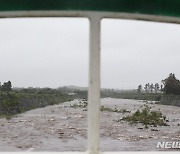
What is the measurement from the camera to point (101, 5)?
109cm

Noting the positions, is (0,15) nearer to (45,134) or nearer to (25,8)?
(25,8)

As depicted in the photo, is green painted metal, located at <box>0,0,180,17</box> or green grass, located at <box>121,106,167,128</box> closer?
green painted metal, located at <box>0,0,180,17</box>

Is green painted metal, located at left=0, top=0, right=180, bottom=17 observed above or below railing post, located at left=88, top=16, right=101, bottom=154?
above

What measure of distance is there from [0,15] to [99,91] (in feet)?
1.35

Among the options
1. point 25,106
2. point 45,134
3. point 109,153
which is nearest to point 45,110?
point 25,106

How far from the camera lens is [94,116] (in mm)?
1134

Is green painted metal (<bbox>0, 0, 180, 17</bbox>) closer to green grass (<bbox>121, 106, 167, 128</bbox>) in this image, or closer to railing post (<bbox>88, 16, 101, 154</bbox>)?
railing post (<bbox>88, 16, 101, 154</bbox>)

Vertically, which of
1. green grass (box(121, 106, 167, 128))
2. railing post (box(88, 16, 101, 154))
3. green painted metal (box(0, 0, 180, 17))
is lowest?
green grass (box(121, 106, 167, 128))

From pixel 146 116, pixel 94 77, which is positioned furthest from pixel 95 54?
pixel 146 116

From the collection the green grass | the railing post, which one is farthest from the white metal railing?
the green grass

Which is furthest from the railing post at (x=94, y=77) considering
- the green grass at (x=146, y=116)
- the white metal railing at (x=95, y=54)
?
the green grass at (x=146, y=116)

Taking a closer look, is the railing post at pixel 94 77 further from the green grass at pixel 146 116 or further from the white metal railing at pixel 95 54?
the green grass at pixel 146 116

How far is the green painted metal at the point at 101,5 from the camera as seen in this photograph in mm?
1079

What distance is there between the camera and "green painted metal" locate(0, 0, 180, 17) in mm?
1079
